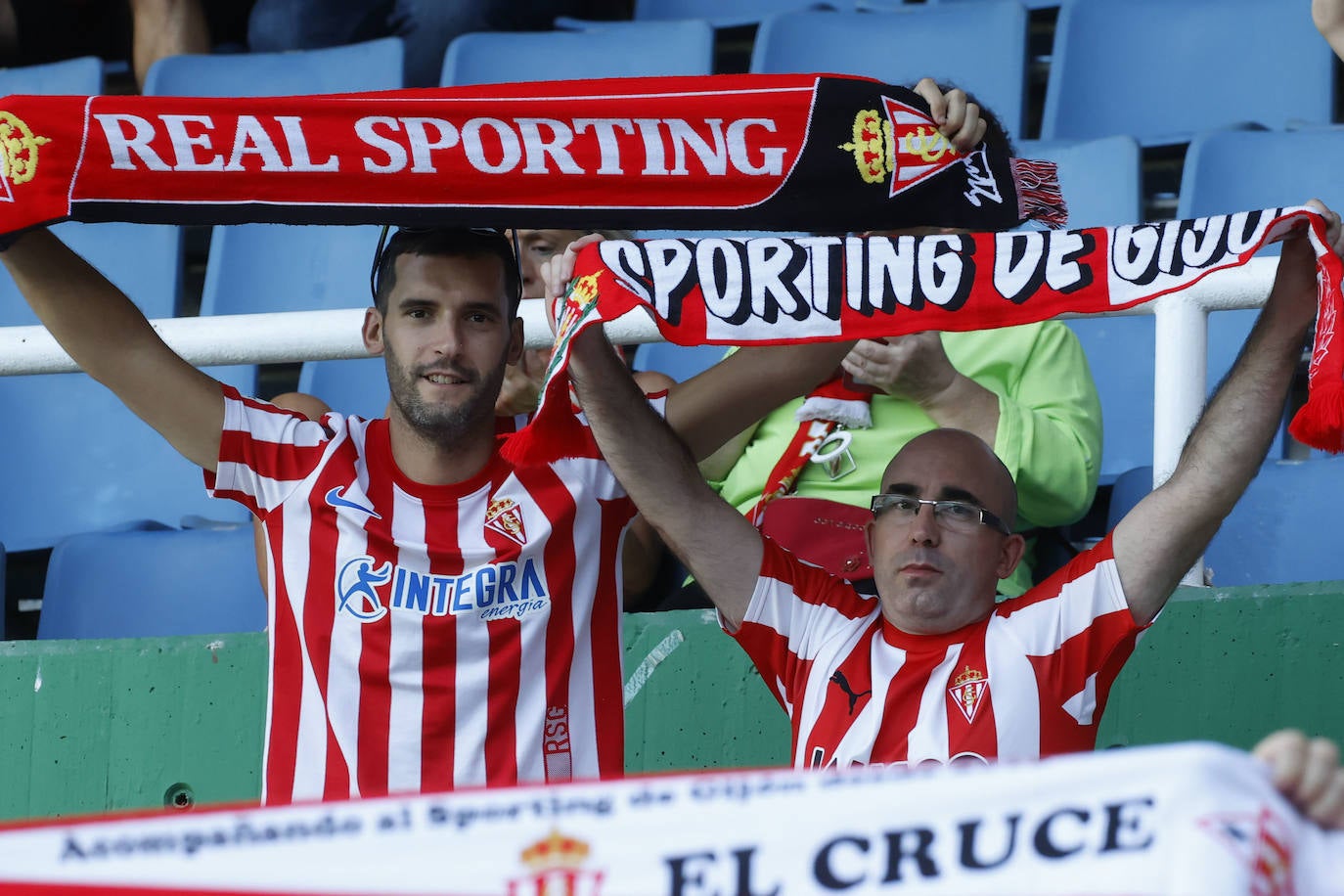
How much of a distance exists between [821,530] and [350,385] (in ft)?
5.33

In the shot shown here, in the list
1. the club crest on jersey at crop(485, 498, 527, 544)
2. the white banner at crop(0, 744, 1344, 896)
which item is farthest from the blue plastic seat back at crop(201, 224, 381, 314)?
the white banner at crop(0, 744, 1344, 896)

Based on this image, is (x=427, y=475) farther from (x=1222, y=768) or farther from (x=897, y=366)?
(x=1222, y=768)

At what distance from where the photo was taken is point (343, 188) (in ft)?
7.95

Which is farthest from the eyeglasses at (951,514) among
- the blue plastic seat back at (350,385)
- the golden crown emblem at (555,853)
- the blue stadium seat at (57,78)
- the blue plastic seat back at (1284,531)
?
the blue stadium seat at (57,78)

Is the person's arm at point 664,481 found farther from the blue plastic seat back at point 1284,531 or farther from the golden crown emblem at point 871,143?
the blue plastic seat back at point 1284,531

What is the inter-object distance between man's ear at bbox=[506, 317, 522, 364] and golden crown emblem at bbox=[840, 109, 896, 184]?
564 millimetres

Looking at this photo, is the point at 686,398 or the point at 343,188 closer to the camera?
the point at 343,188

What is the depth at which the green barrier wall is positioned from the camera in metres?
2.88

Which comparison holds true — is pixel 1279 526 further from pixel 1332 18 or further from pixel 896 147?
pixel 896 147

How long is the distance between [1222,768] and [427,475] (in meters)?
1.42

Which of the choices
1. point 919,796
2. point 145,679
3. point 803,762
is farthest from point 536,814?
point 145,679

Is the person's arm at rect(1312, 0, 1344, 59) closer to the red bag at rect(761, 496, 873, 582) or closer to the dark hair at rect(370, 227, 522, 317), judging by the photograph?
the red bag at rect(761, 496, 873, 582)

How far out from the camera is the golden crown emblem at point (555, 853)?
4.83ft

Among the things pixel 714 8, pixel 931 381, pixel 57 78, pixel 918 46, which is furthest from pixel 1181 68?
pixel 57 78
